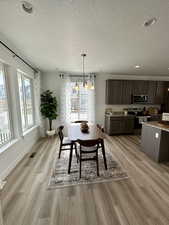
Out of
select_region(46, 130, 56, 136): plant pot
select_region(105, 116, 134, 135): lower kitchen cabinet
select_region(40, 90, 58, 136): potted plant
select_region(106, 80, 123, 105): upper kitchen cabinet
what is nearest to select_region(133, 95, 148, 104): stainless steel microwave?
select_region(106, 80, 123, 105): upper kitchen cabinet

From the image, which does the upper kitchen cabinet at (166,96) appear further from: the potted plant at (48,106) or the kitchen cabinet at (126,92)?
the potted plant at (48,106)

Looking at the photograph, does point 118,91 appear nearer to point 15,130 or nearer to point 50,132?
point 50,132

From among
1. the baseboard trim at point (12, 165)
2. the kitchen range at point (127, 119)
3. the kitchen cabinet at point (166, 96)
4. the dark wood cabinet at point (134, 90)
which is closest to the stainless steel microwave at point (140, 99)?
the dark wood cabinet at point (134, 90)

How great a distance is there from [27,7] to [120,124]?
4.41 m

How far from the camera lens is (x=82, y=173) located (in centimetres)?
239

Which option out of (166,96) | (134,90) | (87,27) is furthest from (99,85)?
(87,27)

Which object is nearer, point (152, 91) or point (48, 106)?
point (48, 106)

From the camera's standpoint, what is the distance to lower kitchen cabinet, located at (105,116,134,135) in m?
4.74

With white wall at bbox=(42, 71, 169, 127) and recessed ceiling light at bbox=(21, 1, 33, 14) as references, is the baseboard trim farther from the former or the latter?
recessed ceiling light at bbox=(21, 1, 33, 14)

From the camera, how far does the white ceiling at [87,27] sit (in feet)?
4.48

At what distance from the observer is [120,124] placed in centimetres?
479

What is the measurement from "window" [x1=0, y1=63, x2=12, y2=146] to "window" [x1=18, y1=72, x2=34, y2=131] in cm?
72

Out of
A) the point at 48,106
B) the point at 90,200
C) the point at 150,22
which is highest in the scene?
the point at 150,22

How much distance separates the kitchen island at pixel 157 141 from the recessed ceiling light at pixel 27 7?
10.1 ft
